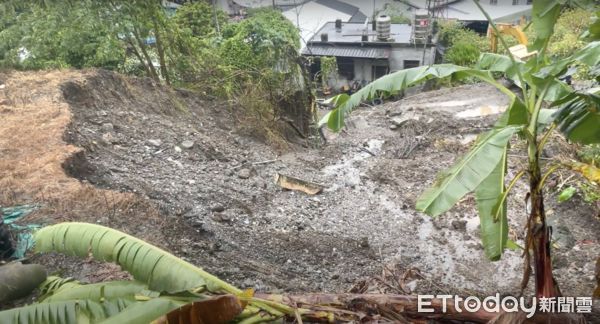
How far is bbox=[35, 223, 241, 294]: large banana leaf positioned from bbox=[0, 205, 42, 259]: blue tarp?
3.46 feet

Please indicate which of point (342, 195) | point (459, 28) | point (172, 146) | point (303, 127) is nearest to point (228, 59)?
point (303, 127)

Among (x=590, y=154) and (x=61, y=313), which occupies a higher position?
(x=61, y=313)

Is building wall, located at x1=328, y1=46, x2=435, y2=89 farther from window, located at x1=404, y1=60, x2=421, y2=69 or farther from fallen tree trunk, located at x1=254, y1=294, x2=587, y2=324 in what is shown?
fallen tree trunk, located at x1=254, y1=294, x2=587, y2=324

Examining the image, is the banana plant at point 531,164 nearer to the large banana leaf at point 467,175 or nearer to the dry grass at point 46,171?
the large banana leaf at point 467,175

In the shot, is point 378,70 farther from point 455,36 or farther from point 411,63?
point 455,36

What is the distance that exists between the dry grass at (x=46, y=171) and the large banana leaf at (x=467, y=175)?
274 cm

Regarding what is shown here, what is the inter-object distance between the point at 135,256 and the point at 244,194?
3.70 metres

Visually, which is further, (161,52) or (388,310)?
(161,52)

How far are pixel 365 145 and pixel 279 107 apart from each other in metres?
1.89

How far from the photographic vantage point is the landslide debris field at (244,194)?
14.6 feet

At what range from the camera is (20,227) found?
4.06m

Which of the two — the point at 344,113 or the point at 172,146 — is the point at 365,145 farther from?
the point at 344,113

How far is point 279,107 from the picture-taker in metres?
9.05

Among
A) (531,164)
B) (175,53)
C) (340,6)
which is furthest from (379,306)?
(340,6)
